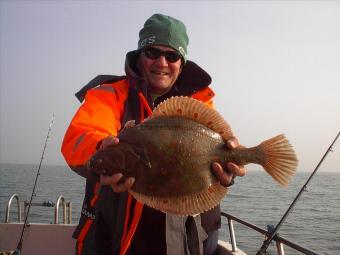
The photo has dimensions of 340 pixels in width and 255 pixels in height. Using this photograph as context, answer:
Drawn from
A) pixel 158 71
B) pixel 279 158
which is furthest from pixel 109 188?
pixel 279 158

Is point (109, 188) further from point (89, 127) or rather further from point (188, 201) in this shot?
point (188, 201)

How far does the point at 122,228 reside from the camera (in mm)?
3117

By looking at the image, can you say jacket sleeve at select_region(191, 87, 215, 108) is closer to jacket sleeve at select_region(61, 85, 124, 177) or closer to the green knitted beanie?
the green knitted beanie

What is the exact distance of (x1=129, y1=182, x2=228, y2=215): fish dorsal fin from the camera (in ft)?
8.58

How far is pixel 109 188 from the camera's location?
126 inches

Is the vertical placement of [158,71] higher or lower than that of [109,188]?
higher

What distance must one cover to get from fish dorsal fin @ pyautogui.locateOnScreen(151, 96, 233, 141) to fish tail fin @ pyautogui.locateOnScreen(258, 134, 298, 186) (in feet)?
1.16

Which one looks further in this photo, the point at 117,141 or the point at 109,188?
the point at 109,188

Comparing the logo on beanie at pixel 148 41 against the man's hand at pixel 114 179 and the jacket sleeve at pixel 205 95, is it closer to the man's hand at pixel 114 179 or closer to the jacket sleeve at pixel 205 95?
the jacket sleeve at pixel 205 95

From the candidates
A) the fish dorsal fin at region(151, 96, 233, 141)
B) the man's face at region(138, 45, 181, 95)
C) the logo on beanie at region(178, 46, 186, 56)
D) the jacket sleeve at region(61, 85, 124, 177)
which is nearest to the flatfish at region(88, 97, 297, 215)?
the fish dorsal fin at region(151, 96, 233, 141)

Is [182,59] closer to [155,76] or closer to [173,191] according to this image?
[155,76]

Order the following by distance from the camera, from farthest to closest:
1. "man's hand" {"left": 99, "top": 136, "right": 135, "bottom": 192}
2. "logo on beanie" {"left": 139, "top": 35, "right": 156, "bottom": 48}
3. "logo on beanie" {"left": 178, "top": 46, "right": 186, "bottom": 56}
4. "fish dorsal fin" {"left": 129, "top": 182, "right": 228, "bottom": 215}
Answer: "logo on beanie" {"left": 178, "top": 46, "right": 186, "bottom": 56} → "logo on beanie" {"left": 139, "top": 35, "right": 156, "bottom": 48} → "fish dorsal fin" {"left": 129, "top": 182, "right": 228, "bottom": 215} → "man's hand" {"left": 99, "top": 136, "right": 135, "bottom": 192}

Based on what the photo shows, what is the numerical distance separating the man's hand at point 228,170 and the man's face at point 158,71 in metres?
1.36

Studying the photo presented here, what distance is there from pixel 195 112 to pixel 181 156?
0.45 m
